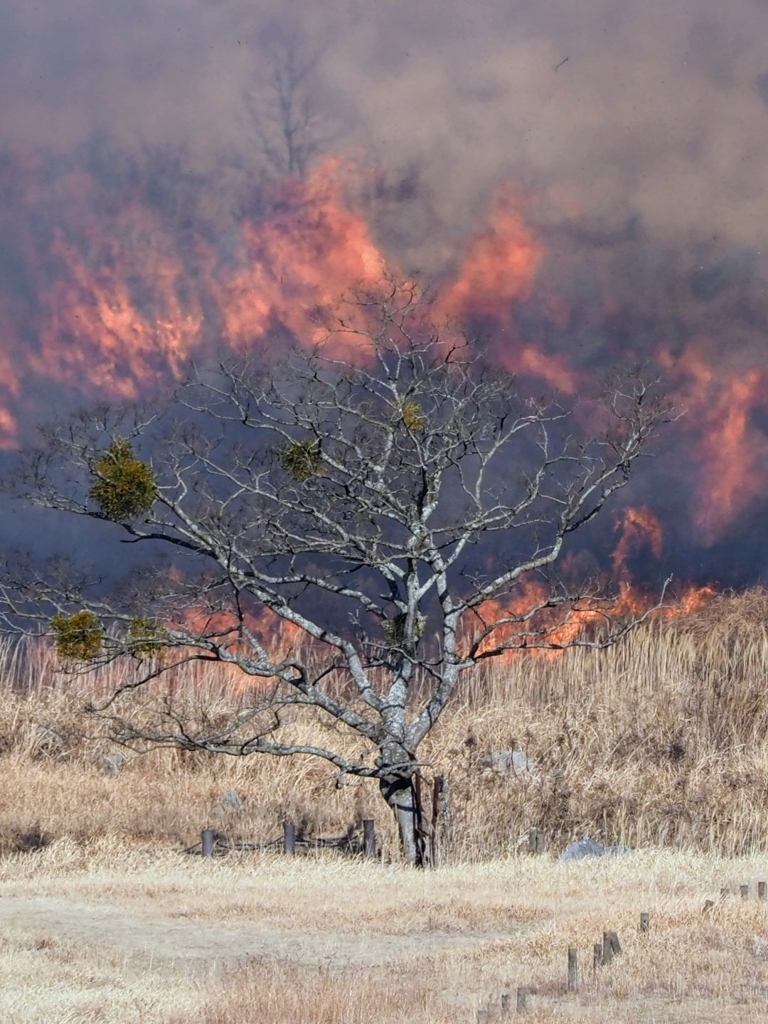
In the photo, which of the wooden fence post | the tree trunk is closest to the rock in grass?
the wooden fence post

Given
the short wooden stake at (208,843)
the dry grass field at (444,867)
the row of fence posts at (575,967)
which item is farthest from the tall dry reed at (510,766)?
the row of fence posts at (575,967)

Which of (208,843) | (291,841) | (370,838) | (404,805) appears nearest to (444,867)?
(404,805)

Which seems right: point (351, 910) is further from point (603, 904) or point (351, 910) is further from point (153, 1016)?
point (153, 1016)

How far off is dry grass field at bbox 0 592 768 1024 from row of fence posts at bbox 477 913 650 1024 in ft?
0.34

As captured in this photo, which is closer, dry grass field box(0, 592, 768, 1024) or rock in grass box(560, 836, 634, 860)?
dry grass field box(0, 592, 768, 1024)

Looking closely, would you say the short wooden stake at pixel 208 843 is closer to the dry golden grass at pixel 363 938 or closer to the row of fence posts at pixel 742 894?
the dry golden grass at pixel 363 938

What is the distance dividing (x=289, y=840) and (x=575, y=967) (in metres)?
11.2

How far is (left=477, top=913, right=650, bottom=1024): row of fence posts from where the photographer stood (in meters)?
8.55

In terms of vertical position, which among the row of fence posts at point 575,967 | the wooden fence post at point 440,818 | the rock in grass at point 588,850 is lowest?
the row of fence posts at point 575,967

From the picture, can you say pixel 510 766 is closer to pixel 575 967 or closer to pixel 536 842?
pixel 536 842

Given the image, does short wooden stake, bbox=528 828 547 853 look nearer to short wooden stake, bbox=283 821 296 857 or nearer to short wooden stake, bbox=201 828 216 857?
short wooden stake, bbox=283 821 296 857

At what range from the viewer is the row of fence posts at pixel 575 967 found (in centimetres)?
855

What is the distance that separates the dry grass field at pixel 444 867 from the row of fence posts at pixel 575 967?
Answer: 4.1 inches

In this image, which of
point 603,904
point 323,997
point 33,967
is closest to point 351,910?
point 603,904
